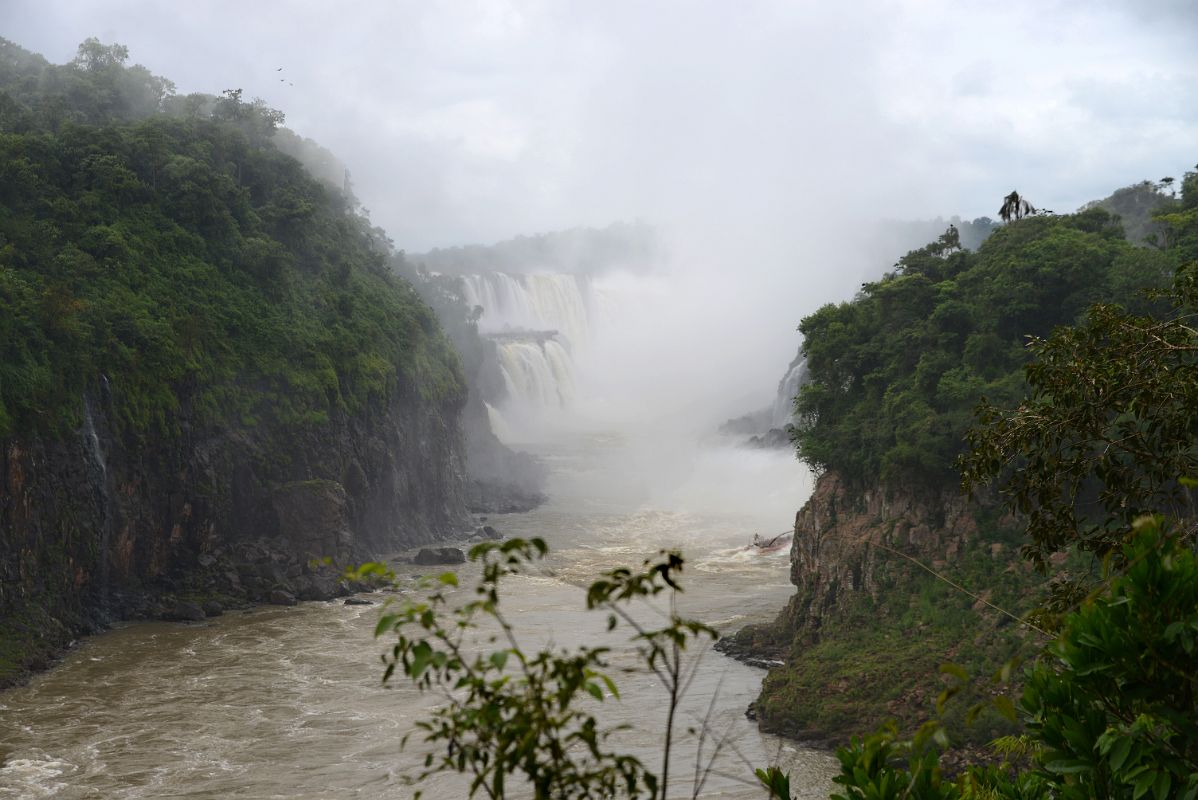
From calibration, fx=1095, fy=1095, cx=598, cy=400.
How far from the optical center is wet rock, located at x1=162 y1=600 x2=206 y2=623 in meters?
34.7

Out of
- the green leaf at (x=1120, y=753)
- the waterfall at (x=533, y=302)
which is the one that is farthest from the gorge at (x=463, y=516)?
the waterfall at (x=533, y=302)

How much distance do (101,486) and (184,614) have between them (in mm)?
4785

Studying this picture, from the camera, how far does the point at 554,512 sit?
189ft

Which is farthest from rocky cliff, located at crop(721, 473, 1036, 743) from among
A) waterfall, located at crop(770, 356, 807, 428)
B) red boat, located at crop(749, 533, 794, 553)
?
waterfall, located at crop(770, 356, 807, 428)

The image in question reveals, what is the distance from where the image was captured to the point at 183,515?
123 ft

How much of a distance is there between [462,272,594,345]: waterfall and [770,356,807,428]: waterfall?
970 inches

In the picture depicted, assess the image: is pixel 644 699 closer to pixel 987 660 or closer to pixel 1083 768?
pixel 987 660

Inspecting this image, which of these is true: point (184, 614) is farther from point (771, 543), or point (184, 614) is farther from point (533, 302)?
point (533, 302)

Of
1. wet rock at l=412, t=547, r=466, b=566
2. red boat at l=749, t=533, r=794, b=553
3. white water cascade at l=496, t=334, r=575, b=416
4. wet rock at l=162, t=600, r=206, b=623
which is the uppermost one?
white water cascade at l=496, t=334, r=575, b=416

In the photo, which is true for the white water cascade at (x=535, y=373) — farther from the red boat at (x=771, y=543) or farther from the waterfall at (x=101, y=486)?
the waterfall at (x=101, y=486)

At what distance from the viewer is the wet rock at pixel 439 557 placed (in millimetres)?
44031

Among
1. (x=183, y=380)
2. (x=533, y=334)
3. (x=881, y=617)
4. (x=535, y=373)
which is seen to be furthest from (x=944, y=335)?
(x=533, y=334)

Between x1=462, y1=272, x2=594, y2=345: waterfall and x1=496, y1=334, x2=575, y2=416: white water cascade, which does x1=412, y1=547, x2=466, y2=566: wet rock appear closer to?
x1=496, y1=334, x2=575, y2=416: white water cascade

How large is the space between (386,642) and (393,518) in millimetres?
15342
